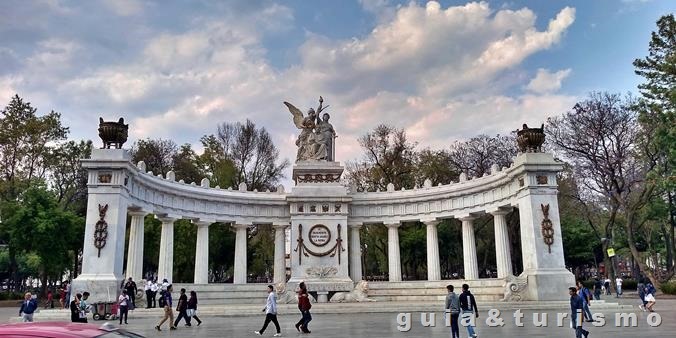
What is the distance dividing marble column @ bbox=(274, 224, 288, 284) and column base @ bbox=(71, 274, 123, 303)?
52.6 feet

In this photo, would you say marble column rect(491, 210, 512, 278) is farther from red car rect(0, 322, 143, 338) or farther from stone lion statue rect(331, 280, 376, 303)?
red car rect(0, 322, 143, 338)

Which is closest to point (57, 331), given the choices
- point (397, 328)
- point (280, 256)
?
point (397, 328)

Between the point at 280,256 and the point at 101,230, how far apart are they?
659 inches

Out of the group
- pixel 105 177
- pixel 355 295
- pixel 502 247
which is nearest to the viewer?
pixel 105 177

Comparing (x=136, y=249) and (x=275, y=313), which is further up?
(x=136, y=249)

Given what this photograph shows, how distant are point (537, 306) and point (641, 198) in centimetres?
2452

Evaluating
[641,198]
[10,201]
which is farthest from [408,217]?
[10,201]

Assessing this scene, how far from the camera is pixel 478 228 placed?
188ft

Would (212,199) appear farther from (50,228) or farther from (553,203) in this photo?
(553,203)

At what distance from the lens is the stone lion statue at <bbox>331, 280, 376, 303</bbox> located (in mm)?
35438

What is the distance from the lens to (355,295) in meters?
35.7

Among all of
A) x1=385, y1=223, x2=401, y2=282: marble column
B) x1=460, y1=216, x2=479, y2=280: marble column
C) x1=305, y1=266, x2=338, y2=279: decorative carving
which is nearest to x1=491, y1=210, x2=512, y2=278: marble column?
x1=460, y1=216, x2=479, y2=280: marble column

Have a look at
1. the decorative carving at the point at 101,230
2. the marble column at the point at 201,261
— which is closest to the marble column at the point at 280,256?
the marble column at the point at 201,261

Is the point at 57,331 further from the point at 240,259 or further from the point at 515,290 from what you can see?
the point at 240,259
